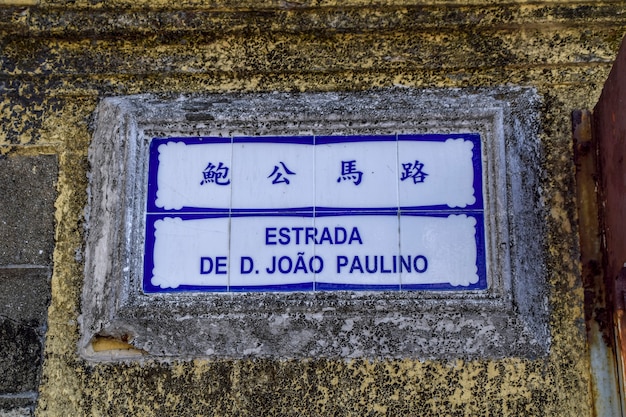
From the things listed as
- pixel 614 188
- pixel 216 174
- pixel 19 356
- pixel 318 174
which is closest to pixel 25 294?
pixel 19 356

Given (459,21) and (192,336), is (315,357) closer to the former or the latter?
(192,336)

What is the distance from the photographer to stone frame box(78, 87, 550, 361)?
4.84 feet

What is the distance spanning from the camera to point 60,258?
62.9 inches

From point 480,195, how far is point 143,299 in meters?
0.84

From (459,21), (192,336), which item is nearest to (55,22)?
(192,336)

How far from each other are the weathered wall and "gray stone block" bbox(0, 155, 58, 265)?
16mm

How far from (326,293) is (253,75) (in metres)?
0.60

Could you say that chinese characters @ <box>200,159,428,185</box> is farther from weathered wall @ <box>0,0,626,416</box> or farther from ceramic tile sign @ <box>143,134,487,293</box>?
weathered wall @ <box>0,0,626,416</box>

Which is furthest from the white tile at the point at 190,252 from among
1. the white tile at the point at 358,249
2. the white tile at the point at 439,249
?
the white tile at the point at 439,249

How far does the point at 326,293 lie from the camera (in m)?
1.50

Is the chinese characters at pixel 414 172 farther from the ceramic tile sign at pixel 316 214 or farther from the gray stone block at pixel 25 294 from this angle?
the gray stone block at pixel 25 294

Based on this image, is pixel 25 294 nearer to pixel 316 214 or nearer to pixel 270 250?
pixel 270 250

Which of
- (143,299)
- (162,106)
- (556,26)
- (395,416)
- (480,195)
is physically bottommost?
(395,416)

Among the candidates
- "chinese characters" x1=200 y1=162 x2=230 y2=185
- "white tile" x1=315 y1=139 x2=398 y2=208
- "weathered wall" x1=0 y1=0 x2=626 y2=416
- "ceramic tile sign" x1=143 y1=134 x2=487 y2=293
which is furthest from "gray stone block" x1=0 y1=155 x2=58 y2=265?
"white tile" x1=315 y1=139 x2=398 y2=208
